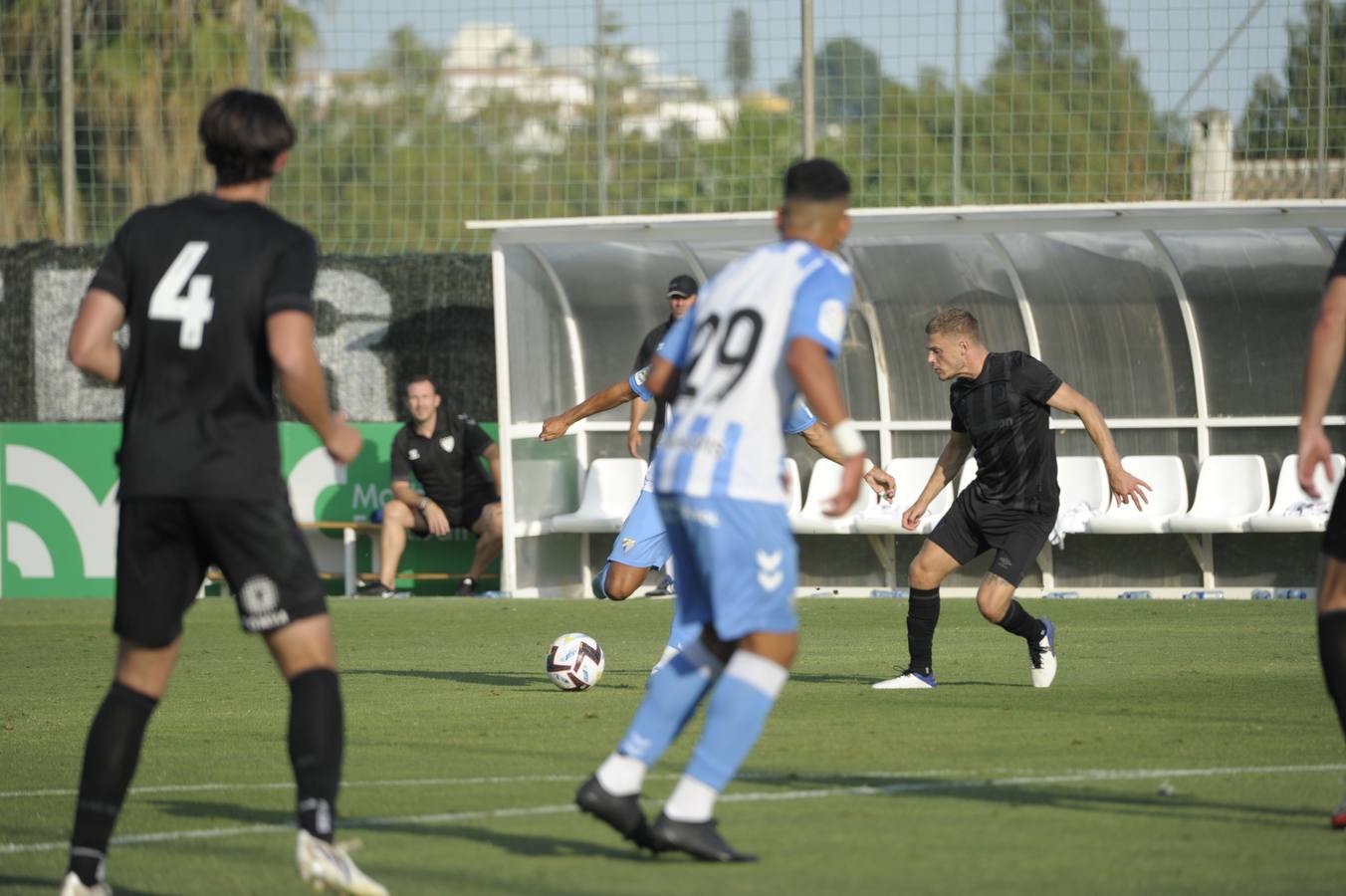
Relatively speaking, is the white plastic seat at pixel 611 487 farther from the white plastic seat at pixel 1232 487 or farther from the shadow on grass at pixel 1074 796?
the shadow on grass at pixel 1074 796

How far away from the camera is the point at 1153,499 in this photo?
17.2 metres

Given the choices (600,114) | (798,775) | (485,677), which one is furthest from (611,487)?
(798,775)

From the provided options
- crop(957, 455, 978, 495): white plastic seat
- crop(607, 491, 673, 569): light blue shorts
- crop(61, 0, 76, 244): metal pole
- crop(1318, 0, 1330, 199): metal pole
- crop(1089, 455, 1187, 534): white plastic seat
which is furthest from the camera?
crop(61, 0, 76, 244): metal pole

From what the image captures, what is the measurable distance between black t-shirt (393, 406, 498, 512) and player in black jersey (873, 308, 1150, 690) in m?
8.20

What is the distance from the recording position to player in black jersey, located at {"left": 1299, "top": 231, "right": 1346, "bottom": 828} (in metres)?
5.40

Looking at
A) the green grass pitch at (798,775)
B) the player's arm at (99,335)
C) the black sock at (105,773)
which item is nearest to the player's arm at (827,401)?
the green grass pitch at (798,775)

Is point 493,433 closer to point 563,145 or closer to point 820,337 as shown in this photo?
point 563,145

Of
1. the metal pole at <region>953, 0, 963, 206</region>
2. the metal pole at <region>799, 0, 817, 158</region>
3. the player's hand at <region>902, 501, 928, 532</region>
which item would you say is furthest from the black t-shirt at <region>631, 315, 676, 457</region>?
the player's hand at <region>902, 501, 928, 532</region>

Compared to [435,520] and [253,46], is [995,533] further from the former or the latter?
[253,46]

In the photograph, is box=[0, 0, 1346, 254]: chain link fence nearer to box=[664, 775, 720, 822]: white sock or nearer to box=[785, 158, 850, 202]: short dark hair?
box=[785, 158, 850, 202]: short dark hair

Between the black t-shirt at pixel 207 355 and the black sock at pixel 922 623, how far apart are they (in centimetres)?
521

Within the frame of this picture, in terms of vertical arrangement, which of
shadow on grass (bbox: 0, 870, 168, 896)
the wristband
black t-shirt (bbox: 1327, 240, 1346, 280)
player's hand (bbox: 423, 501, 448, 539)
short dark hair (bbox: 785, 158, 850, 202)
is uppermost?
short dark hair (bbox: 785, 158, 850, 202)

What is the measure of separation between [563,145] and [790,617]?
14.0 metres

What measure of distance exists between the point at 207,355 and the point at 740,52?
13295mm
